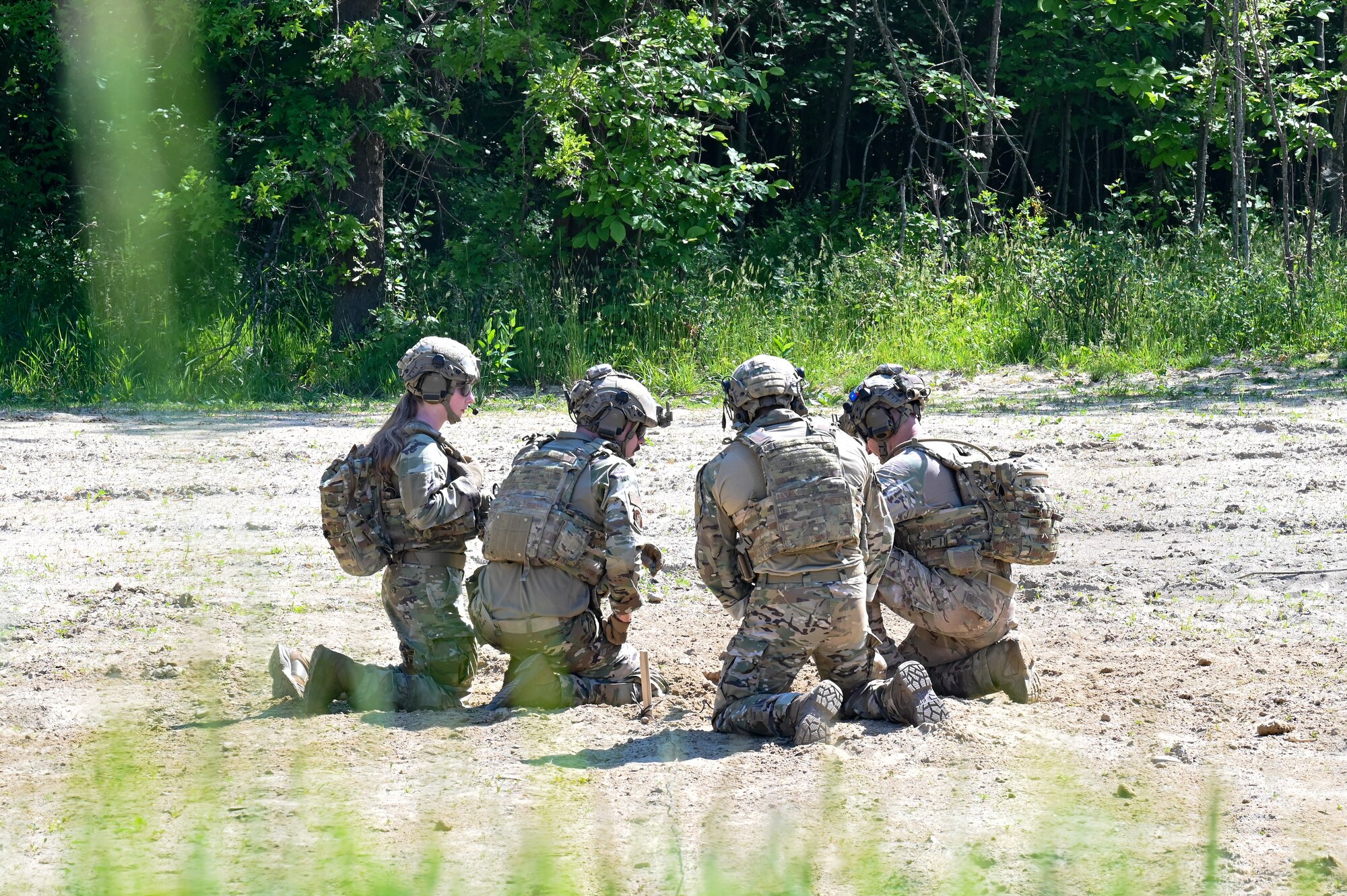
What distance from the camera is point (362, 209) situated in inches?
587

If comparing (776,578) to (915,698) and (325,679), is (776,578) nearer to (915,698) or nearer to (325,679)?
(915,698)

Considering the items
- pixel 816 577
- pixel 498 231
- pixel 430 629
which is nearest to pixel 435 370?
pixel 430 629

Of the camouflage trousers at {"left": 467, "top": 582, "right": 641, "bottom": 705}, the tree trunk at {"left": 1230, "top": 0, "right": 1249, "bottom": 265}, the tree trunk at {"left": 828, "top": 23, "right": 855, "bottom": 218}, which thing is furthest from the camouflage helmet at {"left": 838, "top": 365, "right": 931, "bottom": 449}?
the tree trunk at {"left": 828, "top": 23, "right": 855, "bottom": 218}

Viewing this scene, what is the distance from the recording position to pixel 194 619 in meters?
6.96

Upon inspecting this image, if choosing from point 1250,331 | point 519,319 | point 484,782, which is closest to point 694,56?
point 519,319

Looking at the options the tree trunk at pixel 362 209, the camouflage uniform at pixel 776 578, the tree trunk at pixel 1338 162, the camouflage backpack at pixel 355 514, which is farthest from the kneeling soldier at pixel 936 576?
the tree trunk at pixel 1338 162

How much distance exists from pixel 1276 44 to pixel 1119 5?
3739 mm

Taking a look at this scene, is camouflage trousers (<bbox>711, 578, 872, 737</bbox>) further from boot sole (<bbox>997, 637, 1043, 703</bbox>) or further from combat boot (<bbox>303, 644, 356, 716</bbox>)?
combat boot (<bbox>303, 644, 356, 716</bbox>)

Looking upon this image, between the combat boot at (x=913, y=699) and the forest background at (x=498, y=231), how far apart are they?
8.55 metres

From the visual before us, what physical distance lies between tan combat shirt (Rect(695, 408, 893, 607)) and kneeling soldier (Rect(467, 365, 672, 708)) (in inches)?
10.0

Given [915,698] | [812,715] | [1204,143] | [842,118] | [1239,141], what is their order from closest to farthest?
[812,715] → [915,698] → [1239,141] → [1204,143] → [842,118]

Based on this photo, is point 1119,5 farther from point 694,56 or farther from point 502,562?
point 502,562

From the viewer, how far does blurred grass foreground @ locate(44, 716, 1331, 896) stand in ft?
11.4

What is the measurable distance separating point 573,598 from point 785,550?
93cm
